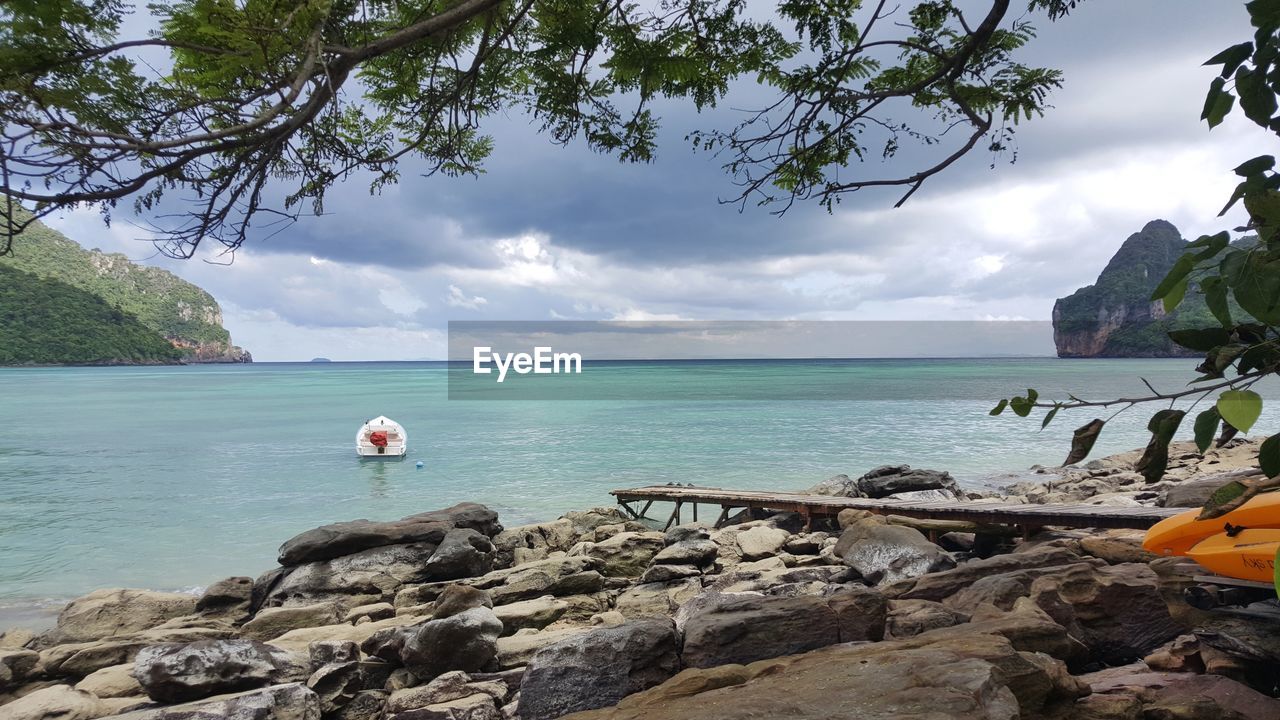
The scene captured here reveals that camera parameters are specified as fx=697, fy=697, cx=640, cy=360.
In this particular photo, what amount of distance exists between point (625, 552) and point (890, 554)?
4.00 metres

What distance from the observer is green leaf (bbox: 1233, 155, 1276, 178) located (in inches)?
49.3

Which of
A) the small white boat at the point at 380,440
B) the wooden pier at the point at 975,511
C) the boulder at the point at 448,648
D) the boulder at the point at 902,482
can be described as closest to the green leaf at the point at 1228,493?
the boulder at the point at 448,648

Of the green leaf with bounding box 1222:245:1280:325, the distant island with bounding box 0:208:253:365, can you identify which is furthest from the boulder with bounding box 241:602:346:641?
the distant island with bounding box 0:208:253:365

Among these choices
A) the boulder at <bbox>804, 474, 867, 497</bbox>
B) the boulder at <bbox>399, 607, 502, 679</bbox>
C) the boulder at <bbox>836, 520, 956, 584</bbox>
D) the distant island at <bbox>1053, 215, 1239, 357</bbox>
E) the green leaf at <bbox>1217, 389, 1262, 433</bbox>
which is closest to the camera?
the green leaf at <bbox>1217, 389, 1262, 433</bbox>

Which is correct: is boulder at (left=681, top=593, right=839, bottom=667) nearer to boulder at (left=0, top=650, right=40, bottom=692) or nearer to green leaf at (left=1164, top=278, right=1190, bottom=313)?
green leaf at (left=1164, top=278, right=1190, bottom=313)

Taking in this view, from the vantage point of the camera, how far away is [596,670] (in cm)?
466

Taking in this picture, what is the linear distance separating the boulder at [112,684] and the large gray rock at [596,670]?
13.5 ft

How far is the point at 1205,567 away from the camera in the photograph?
5184 mm

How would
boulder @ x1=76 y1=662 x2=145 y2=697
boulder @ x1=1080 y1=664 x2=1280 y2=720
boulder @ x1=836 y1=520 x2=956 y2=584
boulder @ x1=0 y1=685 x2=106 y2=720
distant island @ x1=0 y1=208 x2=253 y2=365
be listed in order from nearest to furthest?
boulder @ x1=1080 y1=664 x2=1280 y2=720 → boulder @ x1=0 y1=685 x2=106 y2=720 → boulder @ x1=76 y1=662 x2=145 y2=697 → boulder @ x1=836 y1=520 x2=956 y2=584 → distant island @ x1=0 y1=208 x2=253 y2=365

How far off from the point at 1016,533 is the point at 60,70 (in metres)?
11.0

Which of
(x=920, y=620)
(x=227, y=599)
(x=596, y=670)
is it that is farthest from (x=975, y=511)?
(x=227, y=599)

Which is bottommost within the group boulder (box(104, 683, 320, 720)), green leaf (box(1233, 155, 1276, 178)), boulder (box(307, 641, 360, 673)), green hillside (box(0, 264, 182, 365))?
boulder (box(307, 641, 360, 673))

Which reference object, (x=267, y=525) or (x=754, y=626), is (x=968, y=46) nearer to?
(x=754, y=626)

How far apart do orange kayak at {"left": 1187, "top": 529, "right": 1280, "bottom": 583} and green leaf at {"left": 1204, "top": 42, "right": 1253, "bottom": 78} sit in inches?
179
